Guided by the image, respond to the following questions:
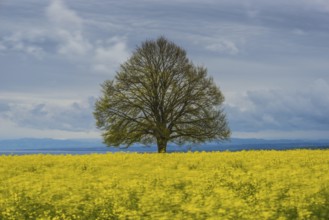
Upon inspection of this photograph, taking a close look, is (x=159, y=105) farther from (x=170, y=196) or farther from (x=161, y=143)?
(x=170, y=196)

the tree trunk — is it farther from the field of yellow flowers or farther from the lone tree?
the field of yellow flowers

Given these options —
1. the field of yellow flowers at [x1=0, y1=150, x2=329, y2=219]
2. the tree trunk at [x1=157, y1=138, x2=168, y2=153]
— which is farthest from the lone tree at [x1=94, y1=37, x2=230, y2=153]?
the field of yellow flowers at [x1=0, y1=150, x2=329, y2=219]

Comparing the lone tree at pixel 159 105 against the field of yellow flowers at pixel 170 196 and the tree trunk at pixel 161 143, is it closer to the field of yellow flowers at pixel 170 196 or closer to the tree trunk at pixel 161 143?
the tree trunk at pixel 161 143

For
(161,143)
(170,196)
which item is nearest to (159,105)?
(161,143)

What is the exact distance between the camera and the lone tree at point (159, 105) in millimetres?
43125

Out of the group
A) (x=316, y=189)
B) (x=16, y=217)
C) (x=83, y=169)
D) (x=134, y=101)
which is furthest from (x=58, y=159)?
(x=134, y=101)

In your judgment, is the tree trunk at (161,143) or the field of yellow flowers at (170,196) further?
the tree trunk at (161,143)

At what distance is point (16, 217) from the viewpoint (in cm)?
1126

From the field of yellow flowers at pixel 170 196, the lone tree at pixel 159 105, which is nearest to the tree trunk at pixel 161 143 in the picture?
the lone tree at pixel 159 105

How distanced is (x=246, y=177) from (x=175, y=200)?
420 cm

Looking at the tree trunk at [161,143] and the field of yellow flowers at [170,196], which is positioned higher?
→ the tree trunk at [161,143]

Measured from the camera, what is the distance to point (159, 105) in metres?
43.7

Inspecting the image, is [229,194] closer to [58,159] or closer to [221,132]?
[58,159]

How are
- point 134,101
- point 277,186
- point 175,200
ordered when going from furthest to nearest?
1. point 134,101
2. point 277,186
3. point 175,200
